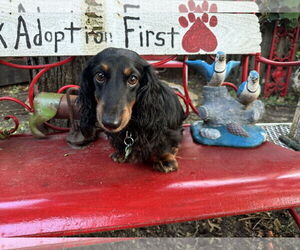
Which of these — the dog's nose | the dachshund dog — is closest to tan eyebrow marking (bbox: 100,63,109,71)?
the dachshund dog

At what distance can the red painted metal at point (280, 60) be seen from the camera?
443 cm

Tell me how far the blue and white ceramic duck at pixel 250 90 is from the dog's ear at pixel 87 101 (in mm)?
838

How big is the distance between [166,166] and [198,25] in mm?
875

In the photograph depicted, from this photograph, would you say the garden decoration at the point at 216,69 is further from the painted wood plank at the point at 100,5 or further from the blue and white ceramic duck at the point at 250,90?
the painted wood plank at the point at 100,5

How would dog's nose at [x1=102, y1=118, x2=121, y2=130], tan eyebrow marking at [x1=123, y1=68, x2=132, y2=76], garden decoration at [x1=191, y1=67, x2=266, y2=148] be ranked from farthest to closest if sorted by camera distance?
garden decoration at [x1=191, y1=67, x2=266, y2=148] < tan eyebrow marking at [x1=123, y1=68, x2=132, y2=76] < dog's nose at [x1=102, y1=118, x2=121, y2=130]

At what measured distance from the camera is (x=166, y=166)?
1.34 meters

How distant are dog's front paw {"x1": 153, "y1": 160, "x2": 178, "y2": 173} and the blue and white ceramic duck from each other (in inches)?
22.0

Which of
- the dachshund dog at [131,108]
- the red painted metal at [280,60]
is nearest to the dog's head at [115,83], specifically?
the dachshund dog at [131,108]

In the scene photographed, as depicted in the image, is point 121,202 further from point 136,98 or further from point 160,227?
point 160,227

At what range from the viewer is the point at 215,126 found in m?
1.60

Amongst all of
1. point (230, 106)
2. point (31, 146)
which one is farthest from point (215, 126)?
point (31, 146)

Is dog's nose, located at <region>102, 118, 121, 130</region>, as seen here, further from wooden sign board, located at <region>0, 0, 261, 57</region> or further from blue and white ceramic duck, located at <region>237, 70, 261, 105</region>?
blue and white ceramic duck, located at <region>237, 70, 261, 105</region>

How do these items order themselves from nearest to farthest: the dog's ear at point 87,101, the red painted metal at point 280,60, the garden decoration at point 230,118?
the dog's ear at point 87,101, the garden decoration at point 230,118, the red painted metal at point 280,60

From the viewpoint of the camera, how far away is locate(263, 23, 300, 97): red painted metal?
443 centimetres
